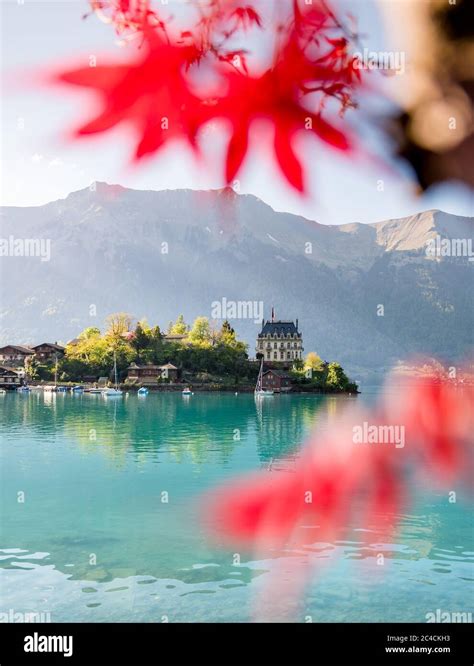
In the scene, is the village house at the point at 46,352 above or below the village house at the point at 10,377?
above

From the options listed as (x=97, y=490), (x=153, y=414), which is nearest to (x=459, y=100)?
(x=97, y=490)

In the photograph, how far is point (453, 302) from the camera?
3.97ft

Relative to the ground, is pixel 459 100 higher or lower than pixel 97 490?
higher

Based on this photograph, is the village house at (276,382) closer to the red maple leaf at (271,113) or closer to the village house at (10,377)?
the village house at (10,377)

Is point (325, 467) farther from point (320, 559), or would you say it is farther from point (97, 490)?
point (97, 490)

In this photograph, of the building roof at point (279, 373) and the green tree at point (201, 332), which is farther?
the green tree at point (201, 332)

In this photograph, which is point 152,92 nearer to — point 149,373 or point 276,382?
point 276,382

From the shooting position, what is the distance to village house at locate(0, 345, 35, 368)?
164 feet

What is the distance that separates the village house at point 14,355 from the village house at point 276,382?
19259mm

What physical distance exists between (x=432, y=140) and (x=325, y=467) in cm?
70

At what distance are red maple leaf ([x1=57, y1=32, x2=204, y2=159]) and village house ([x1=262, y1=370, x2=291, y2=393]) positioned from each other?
128 ft

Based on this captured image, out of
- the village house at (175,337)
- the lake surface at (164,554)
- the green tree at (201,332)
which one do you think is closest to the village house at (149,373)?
the village house at (175,337)

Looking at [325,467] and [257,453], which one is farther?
[257,453]

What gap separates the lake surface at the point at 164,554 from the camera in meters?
5.06
